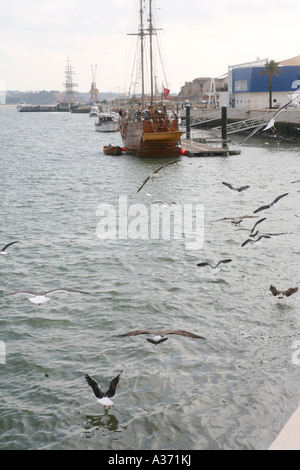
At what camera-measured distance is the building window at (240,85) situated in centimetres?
9025

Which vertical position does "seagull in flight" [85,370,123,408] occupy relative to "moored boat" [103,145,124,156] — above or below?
below

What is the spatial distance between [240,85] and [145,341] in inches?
3429

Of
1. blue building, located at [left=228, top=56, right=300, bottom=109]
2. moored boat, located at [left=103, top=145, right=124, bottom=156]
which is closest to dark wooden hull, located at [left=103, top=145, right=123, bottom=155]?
moored boat, located at [left=103, top=145, right=124, bottom=156]

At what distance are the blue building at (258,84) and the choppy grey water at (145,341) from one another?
66.8 meters

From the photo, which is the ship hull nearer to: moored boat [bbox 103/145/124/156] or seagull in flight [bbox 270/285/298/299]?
moored boat [bbox 103/145/124/156]

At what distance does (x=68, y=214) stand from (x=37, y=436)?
50.5ft

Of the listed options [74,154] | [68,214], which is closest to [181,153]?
[74,154]

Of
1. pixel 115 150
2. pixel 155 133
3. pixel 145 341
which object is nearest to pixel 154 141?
pixel 155 133

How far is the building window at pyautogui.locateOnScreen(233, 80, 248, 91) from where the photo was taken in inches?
3553

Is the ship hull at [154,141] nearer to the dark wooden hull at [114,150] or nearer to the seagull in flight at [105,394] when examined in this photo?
the dark wooden hull at [114,150]

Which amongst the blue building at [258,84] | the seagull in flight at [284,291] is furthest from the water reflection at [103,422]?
the blue building at [258,84]

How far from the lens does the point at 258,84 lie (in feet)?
→ 283

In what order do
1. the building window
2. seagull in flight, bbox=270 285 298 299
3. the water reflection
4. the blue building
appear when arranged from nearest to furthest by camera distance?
the water reflection
seagull in flight, bbox=270 285 298 299
the blue building
the building window

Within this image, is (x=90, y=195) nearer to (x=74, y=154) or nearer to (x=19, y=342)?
(x=19, y=342)
